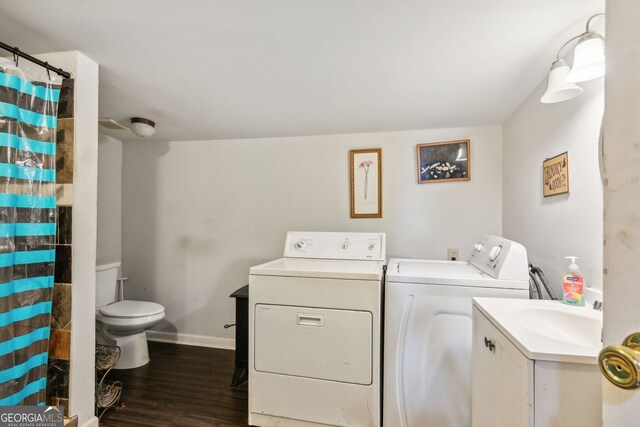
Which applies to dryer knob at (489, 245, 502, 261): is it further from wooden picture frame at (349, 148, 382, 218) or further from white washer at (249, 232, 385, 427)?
wooden picture frame at (349, 148, 382, 218)

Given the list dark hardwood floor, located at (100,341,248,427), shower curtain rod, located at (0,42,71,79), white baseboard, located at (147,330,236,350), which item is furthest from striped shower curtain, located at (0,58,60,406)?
white baseboard, located at (147,330,236,350)

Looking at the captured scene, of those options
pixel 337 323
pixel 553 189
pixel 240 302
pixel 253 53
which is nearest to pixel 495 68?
pixel 553 189

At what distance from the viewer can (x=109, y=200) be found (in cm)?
282

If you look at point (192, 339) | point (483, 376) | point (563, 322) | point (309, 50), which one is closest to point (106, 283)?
point (192, 339)

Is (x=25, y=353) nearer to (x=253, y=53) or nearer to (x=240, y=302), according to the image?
(x=240, y=302)

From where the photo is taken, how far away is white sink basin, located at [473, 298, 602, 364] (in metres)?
0.77

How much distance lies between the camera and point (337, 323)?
5.17 feet

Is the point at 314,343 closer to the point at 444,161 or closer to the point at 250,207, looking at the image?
the point at 250,207

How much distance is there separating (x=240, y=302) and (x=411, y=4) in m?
2.04

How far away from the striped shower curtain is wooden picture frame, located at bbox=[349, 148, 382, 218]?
1945 mm

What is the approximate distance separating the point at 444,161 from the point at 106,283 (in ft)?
10.3

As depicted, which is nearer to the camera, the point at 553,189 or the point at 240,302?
the point at 553,189

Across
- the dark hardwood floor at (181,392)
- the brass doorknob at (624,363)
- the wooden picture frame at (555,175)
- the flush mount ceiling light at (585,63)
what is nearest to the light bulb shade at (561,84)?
the flush mount ceiling light at (585,63)

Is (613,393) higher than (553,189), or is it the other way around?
(553,189)
